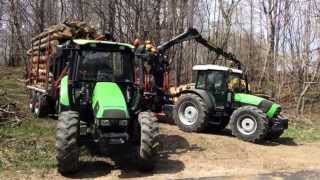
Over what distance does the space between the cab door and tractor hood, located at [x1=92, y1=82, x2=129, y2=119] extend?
213 inches

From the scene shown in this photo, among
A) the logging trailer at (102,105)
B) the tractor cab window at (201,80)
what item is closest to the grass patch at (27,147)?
the logging trailer at (102,105)

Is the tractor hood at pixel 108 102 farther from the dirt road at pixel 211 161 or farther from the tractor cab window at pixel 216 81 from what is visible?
the tractor cab window at pixel 216 81

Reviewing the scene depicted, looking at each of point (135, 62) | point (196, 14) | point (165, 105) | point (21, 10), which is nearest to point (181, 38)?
point (165, 105)

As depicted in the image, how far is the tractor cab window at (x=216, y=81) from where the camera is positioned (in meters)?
15.1

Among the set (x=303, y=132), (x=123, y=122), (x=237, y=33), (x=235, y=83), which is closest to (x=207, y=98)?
(x=235, y=83)

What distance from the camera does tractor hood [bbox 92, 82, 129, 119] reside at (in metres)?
9.38

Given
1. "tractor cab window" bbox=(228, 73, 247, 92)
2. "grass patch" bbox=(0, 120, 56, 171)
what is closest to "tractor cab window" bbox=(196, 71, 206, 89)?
"tractor cab window" bbox=(228, 73, 247, 92)

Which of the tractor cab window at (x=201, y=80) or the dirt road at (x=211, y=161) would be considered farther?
the tractor cab window at (x=201, y=80)

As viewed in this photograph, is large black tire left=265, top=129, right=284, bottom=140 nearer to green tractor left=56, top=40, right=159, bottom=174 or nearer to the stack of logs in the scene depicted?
green tractor left=56, top=40, right=159, bottom=174

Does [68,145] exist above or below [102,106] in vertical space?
below

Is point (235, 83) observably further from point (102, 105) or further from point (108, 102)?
point (102, 105)

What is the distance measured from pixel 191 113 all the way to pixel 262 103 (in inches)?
82.7

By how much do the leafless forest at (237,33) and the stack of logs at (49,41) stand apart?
Result: 271 inches

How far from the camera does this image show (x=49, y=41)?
14227 millimetres
